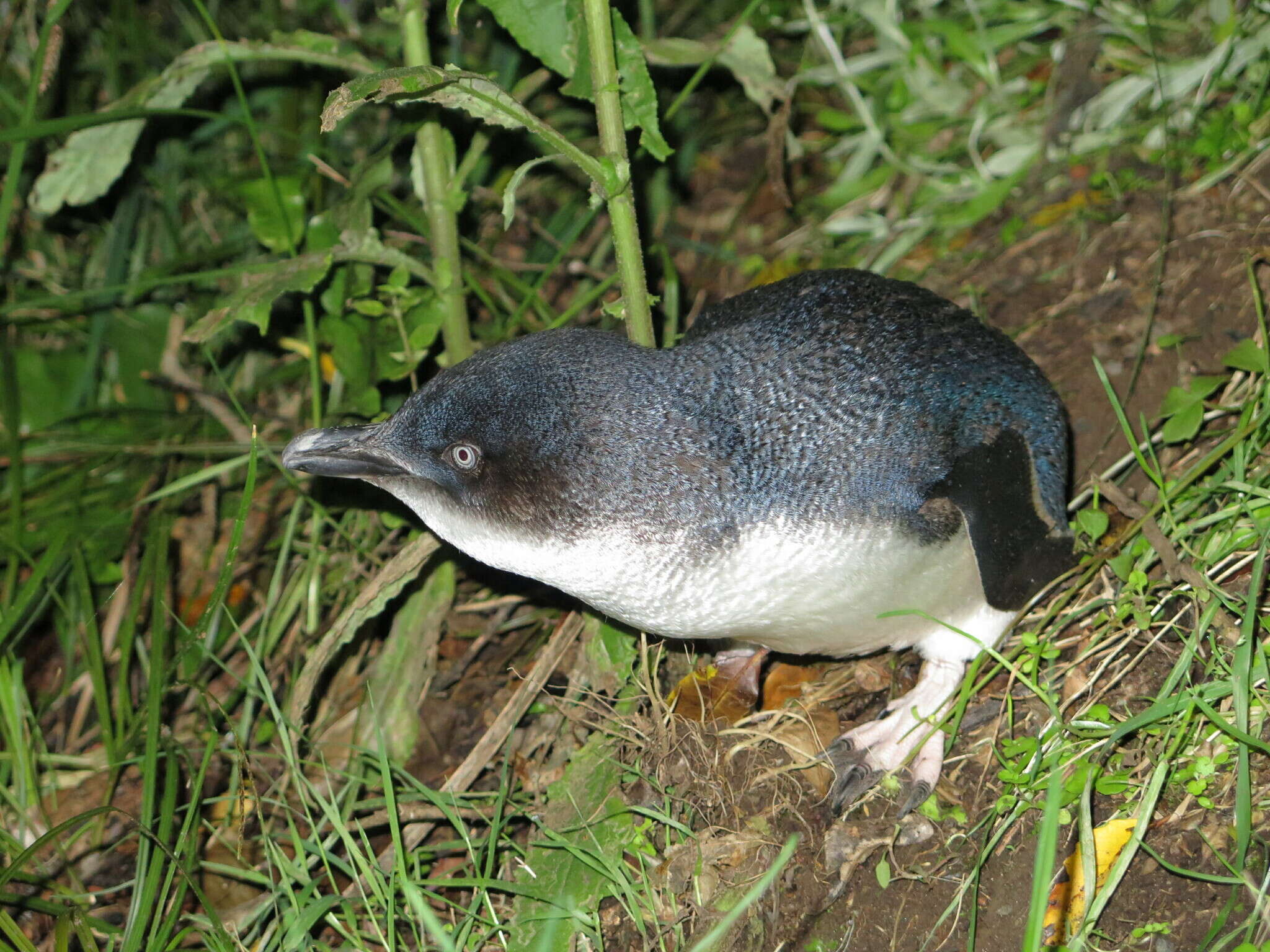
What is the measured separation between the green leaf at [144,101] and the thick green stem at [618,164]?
3.11 ft

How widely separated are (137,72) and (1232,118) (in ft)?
14.6

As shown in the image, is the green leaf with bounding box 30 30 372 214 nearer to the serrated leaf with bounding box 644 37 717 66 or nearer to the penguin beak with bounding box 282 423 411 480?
the serrated leaf with bounding box 644 37 717 66

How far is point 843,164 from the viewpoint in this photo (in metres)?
4.93

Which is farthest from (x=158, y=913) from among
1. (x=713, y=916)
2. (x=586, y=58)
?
(x=586, y=58)

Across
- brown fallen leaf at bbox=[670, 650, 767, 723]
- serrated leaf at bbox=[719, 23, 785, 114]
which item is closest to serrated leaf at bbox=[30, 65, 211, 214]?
serrated leaf at bbox=[719, 23, 785, 114]

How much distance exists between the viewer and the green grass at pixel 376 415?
2.83m

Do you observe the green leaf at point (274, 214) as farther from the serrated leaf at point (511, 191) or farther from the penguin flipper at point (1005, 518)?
the penguin flipper at point (1005, 518)

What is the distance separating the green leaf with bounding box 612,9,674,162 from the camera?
2.98m

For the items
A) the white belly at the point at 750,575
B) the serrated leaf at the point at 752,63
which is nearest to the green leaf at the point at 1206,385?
the white belly at the point at 750,575

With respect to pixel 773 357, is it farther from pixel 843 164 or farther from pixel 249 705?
pixel 843 164

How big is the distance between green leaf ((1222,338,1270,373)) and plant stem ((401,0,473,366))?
7.39 feet

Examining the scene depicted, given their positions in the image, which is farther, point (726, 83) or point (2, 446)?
point (726, 83)

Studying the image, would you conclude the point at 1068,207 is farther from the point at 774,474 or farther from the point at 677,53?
the point at 774,474

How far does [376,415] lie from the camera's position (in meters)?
3.58
